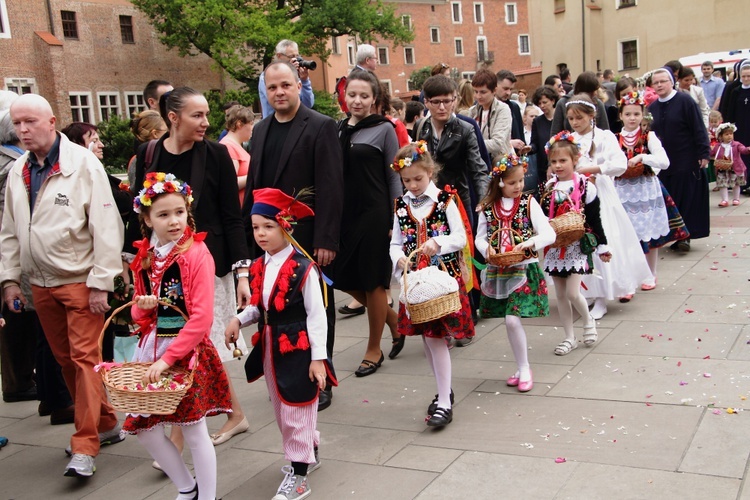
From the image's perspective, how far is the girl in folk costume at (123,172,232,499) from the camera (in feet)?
12.9

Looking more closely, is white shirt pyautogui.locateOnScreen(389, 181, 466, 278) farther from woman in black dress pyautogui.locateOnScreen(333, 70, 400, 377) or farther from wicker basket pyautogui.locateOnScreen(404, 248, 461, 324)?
woman in black dress pyautogui.locateOnScreen(333, 70, 400, 377)

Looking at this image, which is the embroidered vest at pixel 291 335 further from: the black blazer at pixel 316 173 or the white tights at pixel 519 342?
the white tights at pixel 519 342

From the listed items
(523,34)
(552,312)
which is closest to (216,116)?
(552,312)

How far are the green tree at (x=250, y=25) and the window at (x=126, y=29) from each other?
1.03m

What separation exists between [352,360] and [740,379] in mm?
2889

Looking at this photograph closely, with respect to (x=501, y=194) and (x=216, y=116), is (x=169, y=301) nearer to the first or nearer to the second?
(x=501, y=194)

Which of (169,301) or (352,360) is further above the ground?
(169,301)

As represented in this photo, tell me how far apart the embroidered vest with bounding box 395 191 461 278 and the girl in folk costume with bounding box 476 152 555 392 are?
434mm

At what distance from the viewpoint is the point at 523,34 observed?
82688mm

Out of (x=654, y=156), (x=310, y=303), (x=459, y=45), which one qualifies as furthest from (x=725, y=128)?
(x=459, y=45)

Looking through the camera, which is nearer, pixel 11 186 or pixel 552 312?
pixel 11 186

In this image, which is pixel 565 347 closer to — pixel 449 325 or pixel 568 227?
pixel 568 227

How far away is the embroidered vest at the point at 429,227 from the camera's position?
5.16 m

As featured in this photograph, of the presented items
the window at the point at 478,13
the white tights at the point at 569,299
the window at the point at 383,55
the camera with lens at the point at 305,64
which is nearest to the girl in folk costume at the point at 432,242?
the white tights at the point at 569,299
